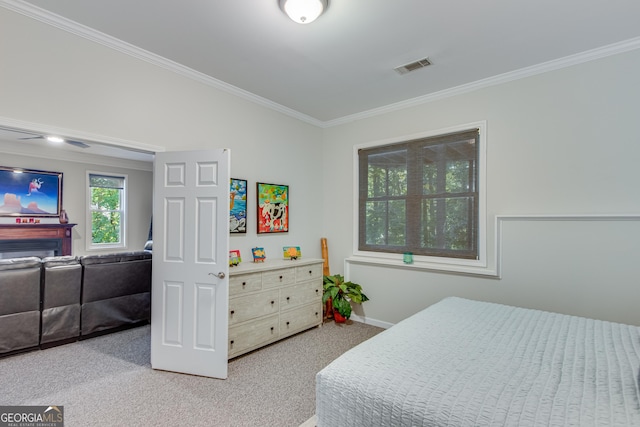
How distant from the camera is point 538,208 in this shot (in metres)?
2.82

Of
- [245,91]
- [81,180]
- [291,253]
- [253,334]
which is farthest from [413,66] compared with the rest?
[81,180]

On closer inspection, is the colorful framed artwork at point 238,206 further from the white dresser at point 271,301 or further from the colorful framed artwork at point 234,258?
the white dresser at point 271,301

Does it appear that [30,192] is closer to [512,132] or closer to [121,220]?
[121,220]

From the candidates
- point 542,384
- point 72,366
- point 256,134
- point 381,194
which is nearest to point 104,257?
point 72,366

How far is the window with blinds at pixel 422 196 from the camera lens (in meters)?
3.23

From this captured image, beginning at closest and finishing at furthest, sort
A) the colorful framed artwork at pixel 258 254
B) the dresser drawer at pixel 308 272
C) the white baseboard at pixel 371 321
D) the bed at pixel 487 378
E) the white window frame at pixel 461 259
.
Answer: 1. the bed at pixel 487 378
2. the white window frame at pixel 461 259
3. the colorful framed artwork at pixel 258 254
4. the dresser drawer at pixel 308 272
5. the white baseboard at pixel 371 321

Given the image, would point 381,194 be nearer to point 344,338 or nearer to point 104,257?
point 344,338

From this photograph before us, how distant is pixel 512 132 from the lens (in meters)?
2.96

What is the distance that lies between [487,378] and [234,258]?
2530 millimetres

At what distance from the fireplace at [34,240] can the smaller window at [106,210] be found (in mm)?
479

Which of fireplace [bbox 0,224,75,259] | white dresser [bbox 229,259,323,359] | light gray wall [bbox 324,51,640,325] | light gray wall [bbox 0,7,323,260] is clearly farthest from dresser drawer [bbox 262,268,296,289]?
fireplace [bbox 0,224,75,259]

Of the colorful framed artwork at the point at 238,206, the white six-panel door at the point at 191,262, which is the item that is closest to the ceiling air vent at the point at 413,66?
the white six-panel door at the point at 191,262

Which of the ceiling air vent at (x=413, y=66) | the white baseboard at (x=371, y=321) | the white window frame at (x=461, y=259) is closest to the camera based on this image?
the ceiling air vent at (x=413, y=66)

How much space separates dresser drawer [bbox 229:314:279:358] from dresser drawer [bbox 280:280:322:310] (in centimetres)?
20
